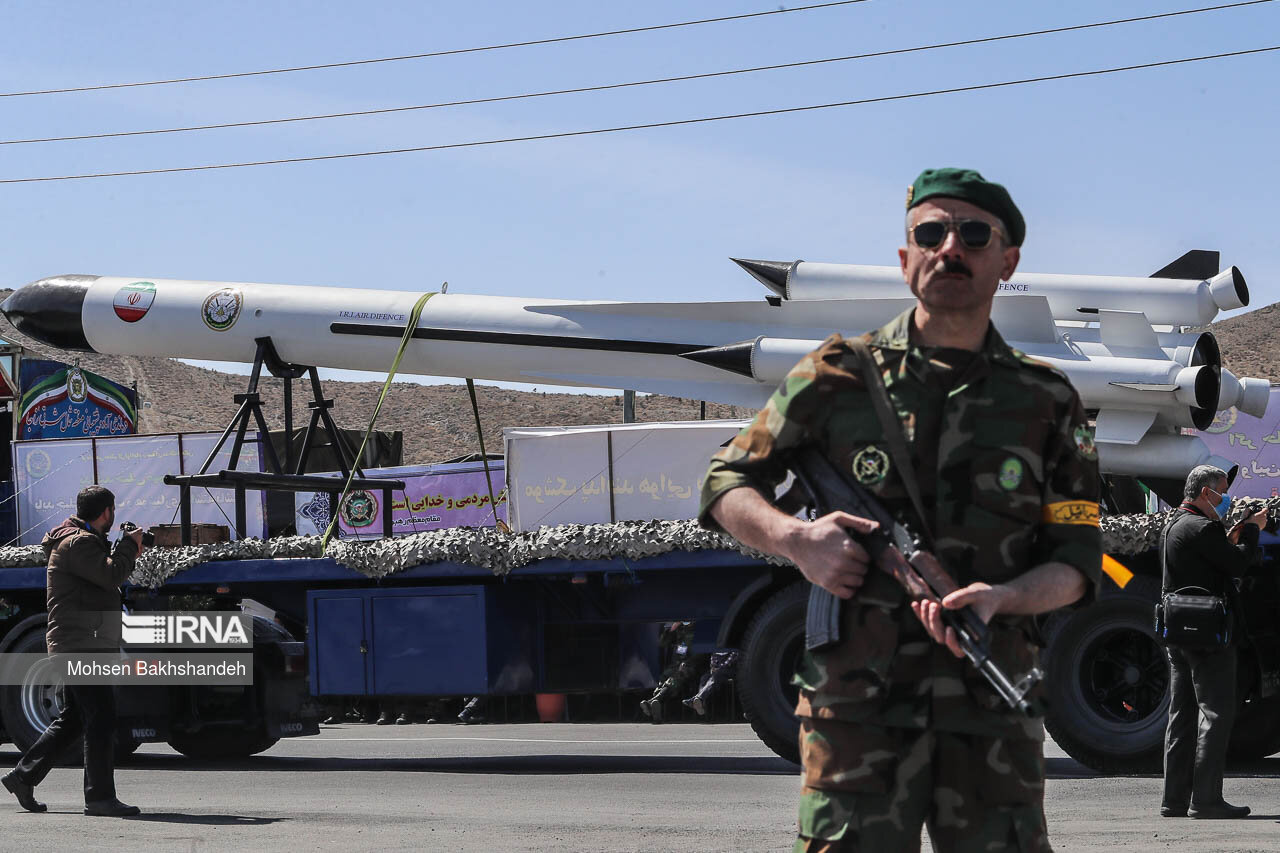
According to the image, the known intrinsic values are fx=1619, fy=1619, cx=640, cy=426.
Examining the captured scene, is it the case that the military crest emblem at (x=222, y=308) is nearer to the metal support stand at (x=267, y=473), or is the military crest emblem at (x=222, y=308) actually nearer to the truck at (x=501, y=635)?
the metal support stand at (x=267, y=473)

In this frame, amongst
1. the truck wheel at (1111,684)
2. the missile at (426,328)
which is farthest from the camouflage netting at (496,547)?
the missile at (426,328)

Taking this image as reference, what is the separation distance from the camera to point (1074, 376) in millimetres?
11281

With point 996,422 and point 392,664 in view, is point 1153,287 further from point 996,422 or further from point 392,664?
point 996,422

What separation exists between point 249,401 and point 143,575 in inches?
81.6

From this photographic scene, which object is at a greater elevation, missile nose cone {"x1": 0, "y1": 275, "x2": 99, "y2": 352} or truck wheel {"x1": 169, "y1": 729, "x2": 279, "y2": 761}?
missile nose cone {"x1": 0, "y1": 275, "x2": 99, "y2": 352}

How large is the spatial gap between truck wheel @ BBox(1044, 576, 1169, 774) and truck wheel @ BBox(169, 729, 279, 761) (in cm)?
622

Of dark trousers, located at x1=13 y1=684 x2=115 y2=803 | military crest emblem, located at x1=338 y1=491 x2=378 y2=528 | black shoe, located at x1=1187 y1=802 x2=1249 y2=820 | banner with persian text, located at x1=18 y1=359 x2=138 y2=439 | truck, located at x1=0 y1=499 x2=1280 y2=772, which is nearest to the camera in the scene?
black shoe, located at x1=1187 y1=802 x2=1249 y2=820

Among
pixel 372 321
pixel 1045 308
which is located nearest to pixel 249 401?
pixel 372 321

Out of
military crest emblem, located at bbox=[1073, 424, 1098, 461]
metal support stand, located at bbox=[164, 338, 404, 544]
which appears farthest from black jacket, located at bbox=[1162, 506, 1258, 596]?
metal support stand, located at bbox=[164, 338, 404, 544]

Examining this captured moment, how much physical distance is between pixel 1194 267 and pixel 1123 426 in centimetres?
131

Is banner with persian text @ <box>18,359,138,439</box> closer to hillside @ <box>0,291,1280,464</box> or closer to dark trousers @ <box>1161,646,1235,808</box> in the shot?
dark trousers @ <box>1161,646,1235,808</box>

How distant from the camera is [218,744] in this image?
13047 mm

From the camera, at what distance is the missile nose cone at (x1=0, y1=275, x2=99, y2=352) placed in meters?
14.8

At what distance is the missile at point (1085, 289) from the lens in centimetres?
1136
